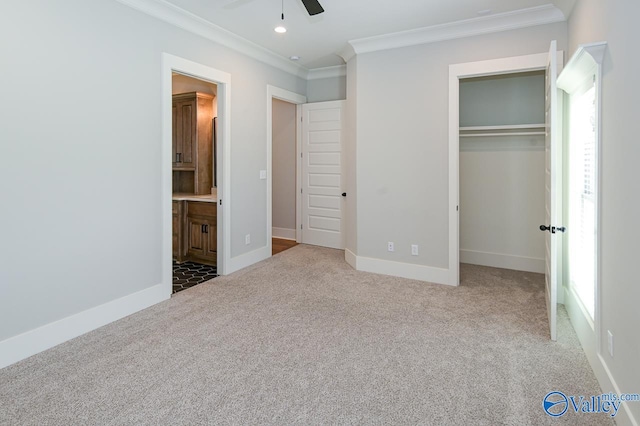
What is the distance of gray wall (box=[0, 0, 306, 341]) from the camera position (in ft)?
8.18

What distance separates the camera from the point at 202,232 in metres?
4.94

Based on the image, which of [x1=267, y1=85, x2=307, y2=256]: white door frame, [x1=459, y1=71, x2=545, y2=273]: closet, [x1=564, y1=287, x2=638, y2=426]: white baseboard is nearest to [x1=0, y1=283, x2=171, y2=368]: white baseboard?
[x1=267, y1=85, x2=307, y2=256]: white door frame

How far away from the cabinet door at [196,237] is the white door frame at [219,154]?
0.55 m

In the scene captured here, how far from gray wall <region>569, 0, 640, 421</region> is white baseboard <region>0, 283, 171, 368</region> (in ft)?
11.4

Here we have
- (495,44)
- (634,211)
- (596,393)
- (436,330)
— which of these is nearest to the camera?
(634,211)

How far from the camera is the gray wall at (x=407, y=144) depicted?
4094mm

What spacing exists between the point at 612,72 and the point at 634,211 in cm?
81

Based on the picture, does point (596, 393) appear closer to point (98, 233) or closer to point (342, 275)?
point (342, 275)

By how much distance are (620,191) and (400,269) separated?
2762 mm

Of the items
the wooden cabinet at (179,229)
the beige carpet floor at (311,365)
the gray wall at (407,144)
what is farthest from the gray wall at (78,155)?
the gray wall at (407,144)

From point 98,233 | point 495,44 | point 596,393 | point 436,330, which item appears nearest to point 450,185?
point 495,44

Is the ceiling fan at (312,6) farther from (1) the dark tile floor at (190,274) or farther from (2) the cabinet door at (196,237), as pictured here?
(2) the cabinet door at (196,237)

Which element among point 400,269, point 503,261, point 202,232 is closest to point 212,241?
point 202,232

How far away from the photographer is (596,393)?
7.05 feet
